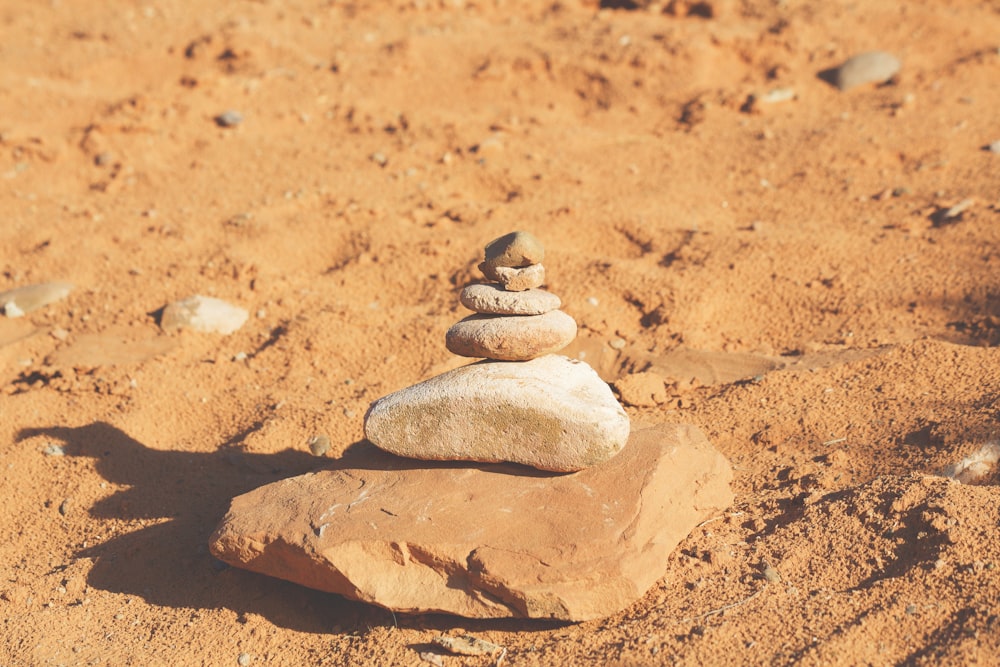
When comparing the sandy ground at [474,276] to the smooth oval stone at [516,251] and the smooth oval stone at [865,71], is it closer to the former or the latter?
the smooth oval stone at [865,71]

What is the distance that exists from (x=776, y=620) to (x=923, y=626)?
20.2 inches

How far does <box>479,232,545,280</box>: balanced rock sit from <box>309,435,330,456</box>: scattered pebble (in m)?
1.65

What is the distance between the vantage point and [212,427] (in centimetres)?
555

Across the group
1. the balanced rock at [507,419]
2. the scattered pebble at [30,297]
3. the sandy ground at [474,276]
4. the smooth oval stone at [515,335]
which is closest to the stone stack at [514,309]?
the smooth oval stone at [515,335]

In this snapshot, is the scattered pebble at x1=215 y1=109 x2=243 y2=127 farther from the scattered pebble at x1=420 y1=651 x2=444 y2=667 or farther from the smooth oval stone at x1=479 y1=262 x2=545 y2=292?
the scattered pebble at x1=420 y1=651 x2=444 y2=667

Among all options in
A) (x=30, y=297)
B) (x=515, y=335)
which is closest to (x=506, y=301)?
(x=515, y=335)

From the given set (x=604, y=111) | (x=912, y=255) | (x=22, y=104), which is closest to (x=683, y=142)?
(x=604, y=111)

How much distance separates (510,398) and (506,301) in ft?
1.44

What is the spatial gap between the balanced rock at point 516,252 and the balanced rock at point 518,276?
0.07 feet

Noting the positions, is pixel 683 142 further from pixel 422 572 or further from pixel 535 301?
pixel 422 572

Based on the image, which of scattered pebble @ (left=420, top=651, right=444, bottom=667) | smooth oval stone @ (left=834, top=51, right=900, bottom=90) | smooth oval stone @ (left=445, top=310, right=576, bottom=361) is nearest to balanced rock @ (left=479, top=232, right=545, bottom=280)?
smooth oval stone @ (left=445, top=310, right=576, bottom=361)

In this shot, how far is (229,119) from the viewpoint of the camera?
887cm

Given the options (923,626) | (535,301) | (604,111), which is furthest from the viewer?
(604,111)

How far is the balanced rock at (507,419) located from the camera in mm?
3930
